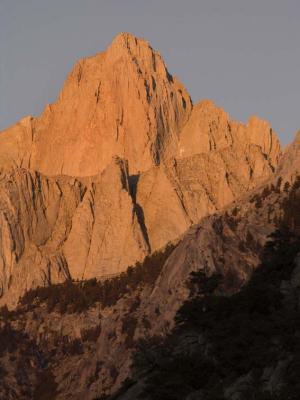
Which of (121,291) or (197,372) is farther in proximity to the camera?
(121,291)

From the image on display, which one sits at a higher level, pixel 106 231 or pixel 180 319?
pixel 106 231

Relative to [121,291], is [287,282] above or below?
below

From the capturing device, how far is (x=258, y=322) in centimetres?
8062

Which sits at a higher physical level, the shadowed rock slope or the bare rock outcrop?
the bare rock outcrop

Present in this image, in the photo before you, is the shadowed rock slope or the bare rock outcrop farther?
the bare rock outcrop

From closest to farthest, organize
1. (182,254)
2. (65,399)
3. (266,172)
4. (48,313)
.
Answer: (182,254), (65,399), (48,313), (266,172)

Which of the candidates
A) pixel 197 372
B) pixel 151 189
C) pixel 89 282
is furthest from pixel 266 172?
pixel 197 372

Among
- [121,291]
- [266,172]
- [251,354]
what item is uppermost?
[266,172]

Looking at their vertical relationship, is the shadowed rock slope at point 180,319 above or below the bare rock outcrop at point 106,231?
below

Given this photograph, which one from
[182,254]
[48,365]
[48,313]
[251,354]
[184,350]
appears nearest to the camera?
[251,354]

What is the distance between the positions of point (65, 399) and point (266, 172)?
65162mm

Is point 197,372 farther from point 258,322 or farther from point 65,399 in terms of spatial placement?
point 65,399

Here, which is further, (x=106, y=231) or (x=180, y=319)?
(x=106, y=231)

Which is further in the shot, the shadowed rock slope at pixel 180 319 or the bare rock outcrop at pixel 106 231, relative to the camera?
the bare rock outcrop at pixel 106 231
